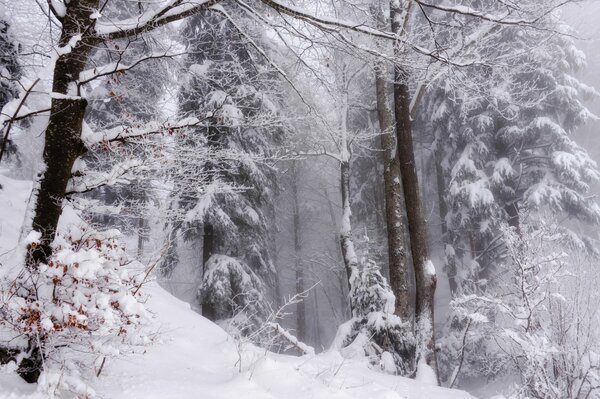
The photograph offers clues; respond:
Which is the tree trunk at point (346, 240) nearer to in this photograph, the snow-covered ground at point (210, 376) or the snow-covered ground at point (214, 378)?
the snow-covered ground at point (210, 376)

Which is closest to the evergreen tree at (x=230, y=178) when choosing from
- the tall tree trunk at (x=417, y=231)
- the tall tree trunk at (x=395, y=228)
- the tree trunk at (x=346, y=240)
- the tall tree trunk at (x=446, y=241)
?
the tree trunk at (x=346, y=240)

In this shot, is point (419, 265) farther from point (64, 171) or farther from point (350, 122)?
point (350, 122)

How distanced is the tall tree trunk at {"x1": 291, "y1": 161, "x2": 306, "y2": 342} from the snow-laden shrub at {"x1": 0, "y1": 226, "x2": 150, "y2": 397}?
56.1 ft

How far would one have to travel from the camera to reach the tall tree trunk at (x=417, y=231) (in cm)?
708

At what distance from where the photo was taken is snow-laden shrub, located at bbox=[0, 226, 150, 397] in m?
2.32

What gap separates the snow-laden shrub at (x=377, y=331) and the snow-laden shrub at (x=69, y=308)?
4910 mm

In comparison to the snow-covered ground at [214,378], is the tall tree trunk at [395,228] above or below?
above

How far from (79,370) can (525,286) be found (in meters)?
5.36

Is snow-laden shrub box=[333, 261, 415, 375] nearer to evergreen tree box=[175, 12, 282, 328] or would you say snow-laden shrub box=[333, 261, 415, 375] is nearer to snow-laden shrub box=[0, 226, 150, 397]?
evergreen tree box=[175, 12, 282, 328]

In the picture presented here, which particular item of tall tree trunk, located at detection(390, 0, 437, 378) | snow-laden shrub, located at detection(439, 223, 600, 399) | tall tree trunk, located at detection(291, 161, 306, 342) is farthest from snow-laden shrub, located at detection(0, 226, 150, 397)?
tall tree trunk, located at detection(291, 161, 306, 342)

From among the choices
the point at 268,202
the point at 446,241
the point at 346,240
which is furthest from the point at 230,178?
the point at 446,241

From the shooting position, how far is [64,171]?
3.02 metres

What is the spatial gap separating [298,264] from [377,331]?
13.5 m

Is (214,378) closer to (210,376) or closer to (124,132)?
(210,376)
